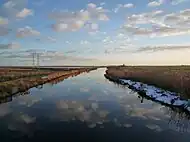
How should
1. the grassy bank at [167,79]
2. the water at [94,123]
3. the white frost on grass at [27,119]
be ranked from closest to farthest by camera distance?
the water at [94,123], the white frost on grass at [27,119], the grassy bank at [167,79]

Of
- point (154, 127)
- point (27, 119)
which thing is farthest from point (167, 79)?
point (27, 119)

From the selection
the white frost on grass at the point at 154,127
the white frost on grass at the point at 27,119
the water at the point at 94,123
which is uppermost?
the white frost on grass at the point at 27,119

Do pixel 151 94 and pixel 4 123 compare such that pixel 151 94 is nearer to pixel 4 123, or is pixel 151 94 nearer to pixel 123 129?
pixel 123 129

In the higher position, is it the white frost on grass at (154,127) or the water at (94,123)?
the water at (94,123)

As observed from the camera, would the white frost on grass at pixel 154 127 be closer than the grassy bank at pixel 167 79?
Yes

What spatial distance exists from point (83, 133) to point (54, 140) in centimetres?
175

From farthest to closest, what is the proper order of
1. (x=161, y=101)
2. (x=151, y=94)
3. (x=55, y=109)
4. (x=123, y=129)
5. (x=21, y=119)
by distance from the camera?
1. (x=151, y=94)
2. (x=161, y=101)
3. (x=55, y=109)
4. (x=21, y=119)
5. (x=123, y=129)

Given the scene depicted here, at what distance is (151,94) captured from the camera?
2617 centimetres

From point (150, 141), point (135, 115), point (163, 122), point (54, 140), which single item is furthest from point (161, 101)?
point (54, 140)

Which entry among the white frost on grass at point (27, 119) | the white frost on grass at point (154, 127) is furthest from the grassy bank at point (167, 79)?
the white frost on grass at point (27, 119)

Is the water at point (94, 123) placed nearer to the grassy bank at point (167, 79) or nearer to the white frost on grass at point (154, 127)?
the white frost on grass at point (154, 127)

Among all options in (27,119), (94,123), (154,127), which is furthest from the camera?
(27,119)

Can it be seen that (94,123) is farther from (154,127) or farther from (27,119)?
(27,119)

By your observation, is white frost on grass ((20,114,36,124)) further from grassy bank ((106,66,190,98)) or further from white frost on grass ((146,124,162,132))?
grassy bank ((106,66,190,98))
